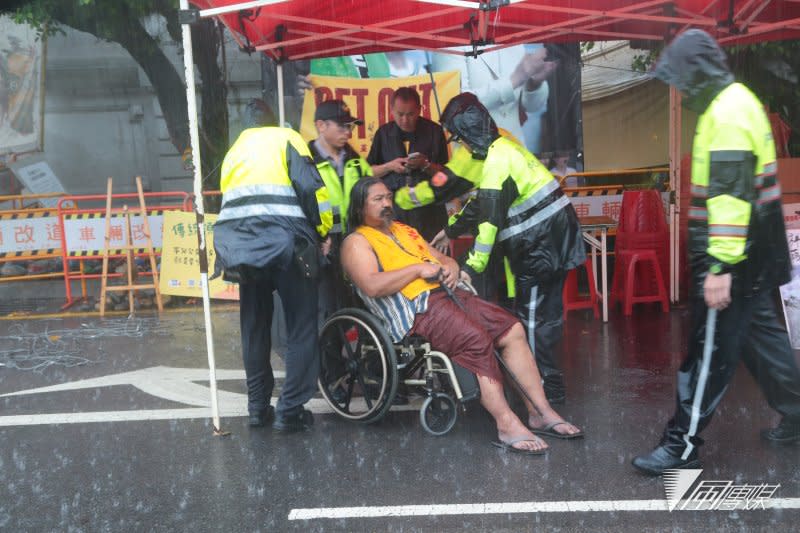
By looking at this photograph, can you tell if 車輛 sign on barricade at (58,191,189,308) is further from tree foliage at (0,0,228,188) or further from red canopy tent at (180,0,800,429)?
red canopy tent at (180,0,800,429)

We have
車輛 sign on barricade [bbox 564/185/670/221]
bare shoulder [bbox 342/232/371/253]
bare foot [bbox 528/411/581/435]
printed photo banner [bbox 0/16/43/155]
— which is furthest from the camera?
printed photo banner [bbox 0/16/43/155]

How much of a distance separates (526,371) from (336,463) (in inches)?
44.8

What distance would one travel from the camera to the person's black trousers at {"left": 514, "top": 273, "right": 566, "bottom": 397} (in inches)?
190

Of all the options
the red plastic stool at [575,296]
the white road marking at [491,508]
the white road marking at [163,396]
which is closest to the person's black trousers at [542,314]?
the white road marking at [163,396]

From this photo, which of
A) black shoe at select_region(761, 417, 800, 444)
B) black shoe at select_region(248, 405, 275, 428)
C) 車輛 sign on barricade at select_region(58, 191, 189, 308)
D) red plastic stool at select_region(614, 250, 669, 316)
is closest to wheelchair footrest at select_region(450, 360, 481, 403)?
black shoe at select_region(248, 405, 275, 428)

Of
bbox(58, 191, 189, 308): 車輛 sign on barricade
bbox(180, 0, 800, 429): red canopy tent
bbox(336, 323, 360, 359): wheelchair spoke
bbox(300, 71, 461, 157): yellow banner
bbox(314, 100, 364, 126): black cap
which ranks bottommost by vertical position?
bbox(336, 323, 360, 359): wheelchair spoke

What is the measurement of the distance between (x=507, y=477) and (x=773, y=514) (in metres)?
1.16

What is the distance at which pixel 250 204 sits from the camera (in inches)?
175

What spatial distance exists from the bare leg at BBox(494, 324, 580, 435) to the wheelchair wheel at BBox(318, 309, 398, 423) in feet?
2.07

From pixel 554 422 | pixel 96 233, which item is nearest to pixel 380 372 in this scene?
pixel 554 422

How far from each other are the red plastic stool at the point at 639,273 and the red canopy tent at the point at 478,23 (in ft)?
6.38

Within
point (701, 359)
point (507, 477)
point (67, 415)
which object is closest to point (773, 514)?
point (701, 359)

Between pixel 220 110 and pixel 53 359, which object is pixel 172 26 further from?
pixel 53 359

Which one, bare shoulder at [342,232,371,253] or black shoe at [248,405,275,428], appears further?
black shoe at [248,405,275,428]
